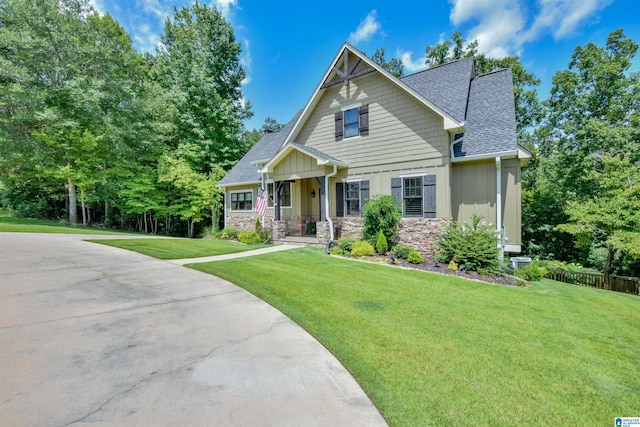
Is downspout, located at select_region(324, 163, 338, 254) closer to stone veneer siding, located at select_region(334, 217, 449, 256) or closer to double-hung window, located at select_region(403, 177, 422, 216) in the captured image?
stone veneer siding, located at select_region(334, 217, 449, 256)

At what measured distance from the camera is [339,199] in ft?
40.2

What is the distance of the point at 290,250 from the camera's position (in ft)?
35.3

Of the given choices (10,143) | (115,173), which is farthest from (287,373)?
(10,143)

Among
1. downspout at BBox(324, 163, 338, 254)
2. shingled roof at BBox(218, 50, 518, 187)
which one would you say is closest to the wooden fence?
shingled roof at BBox(218, 50, 518, 187)

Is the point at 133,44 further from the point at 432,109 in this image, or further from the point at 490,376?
the point at 490,376

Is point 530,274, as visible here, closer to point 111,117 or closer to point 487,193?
point 487,193

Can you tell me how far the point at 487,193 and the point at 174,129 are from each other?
901 inches

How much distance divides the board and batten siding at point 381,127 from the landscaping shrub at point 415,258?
3.64 meters

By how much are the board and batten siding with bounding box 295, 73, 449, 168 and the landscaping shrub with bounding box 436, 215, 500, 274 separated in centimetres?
290

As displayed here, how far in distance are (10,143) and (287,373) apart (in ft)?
75.6

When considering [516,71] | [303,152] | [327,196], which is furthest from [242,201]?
[516,71]

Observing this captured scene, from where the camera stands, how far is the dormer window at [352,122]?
11492mm

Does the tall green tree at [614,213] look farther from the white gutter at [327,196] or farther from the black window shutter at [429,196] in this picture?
the white gutter at [327,196]

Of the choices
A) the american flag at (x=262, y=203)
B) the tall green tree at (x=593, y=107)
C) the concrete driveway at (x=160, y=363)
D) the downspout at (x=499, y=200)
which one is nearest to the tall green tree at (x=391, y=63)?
the tall green tree at (x=593, y=107)
